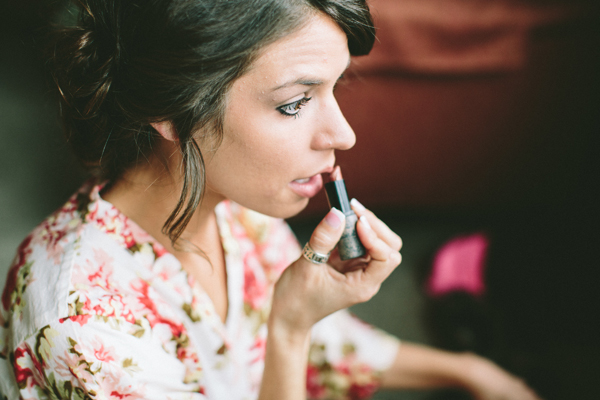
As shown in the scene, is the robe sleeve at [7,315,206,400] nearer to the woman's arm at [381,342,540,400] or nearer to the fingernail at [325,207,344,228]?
the fingernail at [325,207,344,228]

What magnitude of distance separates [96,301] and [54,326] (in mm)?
58

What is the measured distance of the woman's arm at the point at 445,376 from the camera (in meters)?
1.01

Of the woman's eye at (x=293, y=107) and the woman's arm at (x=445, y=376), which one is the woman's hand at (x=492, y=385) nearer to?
the woman's arm at (x=445, y=376)

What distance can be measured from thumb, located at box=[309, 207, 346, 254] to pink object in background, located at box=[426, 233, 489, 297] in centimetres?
93

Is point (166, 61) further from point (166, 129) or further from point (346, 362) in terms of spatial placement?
point (346, 362)

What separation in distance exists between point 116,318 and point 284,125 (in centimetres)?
37

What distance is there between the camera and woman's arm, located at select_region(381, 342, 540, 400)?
101 cm

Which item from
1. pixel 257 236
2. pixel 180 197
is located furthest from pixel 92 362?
pixel 257 236

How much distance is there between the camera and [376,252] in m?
0.69

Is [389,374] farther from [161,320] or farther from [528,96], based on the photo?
[528,96]

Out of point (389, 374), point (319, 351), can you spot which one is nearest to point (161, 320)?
point (319, 351)

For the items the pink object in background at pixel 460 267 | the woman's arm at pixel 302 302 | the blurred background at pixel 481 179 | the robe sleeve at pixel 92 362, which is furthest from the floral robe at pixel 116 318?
the pink object in background at pixel 460 267

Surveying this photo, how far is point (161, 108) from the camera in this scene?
61 centimetres

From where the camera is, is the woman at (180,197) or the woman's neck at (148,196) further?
the woman's neck at (148,196)
